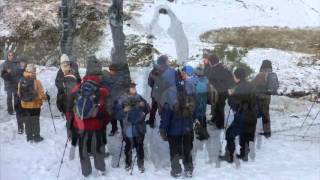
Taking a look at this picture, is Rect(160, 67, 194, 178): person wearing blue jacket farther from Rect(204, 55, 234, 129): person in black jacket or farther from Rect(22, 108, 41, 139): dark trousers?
Rect(22, 108, 41, 139): dark trousers

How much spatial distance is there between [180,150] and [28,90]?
320cm

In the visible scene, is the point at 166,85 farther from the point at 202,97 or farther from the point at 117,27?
the point at 117,27

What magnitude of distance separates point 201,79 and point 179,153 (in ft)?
6.14

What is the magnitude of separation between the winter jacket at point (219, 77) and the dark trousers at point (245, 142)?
1447mm

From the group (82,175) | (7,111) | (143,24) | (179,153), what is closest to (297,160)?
(179,153)

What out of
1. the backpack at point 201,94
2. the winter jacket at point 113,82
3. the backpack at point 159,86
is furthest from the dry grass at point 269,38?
the winter jacket at point 113,82

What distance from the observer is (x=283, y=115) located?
476 inches

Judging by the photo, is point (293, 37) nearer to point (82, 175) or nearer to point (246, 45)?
point (246, 45)

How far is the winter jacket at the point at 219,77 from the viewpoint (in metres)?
10.2

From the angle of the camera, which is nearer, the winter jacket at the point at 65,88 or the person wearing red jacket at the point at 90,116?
the person wearing red jacket at the point at 90,116

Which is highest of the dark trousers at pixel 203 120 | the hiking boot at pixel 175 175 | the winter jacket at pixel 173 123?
the winter jacket at pixel 173 123

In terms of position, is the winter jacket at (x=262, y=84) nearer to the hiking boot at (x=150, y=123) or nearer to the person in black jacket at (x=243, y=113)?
the person in black jacket at (x=243, y=113)

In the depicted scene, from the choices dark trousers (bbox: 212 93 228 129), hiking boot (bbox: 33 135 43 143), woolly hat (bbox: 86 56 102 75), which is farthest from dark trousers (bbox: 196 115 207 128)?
hiking boot (bbox: 33 135 43 143)

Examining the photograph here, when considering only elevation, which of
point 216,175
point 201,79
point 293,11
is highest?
point 293,11
